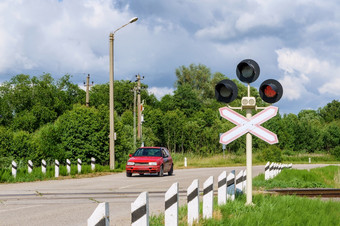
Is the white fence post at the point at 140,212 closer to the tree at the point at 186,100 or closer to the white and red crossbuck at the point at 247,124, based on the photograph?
the white and red crossbuck at the point at 247,124

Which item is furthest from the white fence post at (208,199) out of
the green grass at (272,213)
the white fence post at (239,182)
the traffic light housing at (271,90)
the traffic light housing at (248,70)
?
the white fence post at (239,182)

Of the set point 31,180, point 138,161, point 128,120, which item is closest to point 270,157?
point 128,120

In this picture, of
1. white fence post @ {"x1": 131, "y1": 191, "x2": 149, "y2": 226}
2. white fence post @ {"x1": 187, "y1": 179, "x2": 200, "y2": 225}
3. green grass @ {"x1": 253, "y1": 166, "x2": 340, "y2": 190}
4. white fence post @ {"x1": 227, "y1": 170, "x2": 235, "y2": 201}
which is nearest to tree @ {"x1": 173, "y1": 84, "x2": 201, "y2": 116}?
green grass @ {"x1": 253, "y1": 166, "x2": 340, "y2": 190}

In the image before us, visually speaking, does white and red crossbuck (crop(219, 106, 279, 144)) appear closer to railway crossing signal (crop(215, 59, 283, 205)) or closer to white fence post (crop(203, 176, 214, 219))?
railway crossing signal (crop(215, 59, 283, 205))

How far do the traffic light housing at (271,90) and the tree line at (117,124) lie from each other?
24228mm

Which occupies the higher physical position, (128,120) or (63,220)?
(128,120)

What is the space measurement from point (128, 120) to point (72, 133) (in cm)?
3411

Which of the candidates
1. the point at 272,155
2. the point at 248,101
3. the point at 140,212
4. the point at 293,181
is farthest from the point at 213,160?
the point at 140,212

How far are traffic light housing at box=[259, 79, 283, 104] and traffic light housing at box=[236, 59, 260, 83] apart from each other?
0.25m

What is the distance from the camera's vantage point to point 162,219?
8430 millimetres

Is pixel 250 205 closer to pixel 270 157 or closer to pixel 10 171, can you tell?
pixel 10 171

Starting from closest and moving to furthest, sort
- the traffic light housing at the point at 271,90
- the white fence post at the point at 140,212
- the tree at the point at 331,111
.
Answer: the white fence post at the point at 140,212 → the traffic light housing at the point at 271,90 → the tree at the point at 331,111

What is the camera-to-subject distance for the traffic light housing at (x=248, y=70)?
9977mm

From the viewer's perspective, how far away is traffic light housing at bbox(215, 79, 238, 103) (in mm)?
9906
